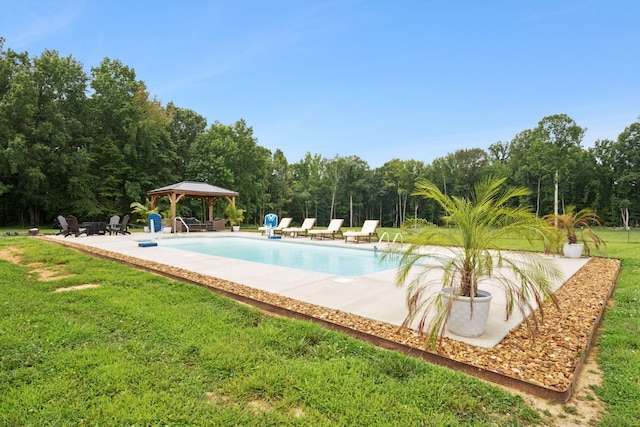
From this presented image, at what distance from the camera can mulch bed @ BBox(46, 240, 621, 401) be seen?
2502 mm

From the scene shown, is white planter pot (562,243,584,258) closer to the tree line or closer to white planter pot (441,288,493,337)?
white planter pot (441,288,493,337)

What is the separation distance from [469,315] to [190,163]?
27908 mm

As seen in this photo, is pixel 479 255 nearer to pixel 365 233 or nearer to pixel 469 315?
pixel 469 315

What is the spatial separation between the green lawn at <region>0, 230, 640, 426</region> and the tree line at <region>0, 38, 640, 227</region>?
62.3 feet

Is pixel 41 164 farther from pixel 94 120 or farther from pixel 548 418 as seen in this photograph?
pixel 548 418

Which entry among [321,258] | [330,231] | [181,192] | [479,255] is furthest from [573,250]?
[181,192]

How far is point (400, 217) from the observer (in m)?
41.5

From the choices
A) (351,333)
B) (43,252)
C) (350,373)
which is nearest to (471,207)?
(351,333)

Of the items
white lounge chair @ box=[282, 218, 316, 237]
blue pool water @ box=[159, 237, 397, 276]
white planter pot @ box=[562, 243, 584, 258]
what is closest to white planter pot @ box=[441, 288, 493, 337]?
blue pool water @ box=[159, 237, 397, 276]

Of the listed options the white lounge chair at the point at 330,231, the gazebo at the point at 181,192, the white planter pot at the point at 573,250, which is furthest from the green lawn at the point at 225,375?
the gazebo at the point at 181,192

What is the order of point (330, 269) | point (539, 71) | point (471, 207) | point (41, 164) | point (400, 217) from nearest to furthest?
1. point (471, 207)
2. point (330, 269)
3. point (539, 71)
4. point (41, 164)
5. point (400, 217)

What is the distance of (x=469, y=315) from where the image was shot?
315 cm

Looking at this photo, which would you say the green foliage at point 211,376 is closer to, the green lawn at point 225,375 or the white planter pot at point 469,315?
the green lawn at point 225,375

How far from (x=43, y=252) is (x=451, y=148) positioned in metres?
38.9
